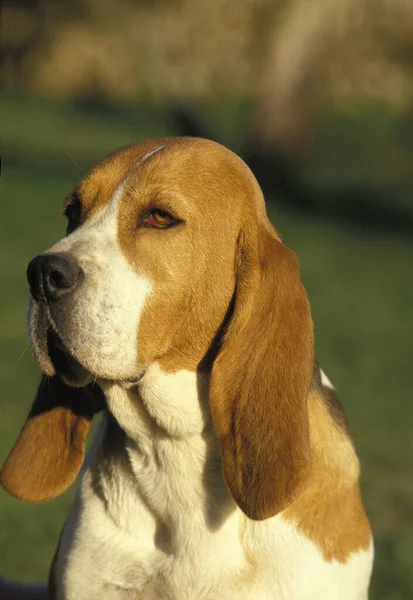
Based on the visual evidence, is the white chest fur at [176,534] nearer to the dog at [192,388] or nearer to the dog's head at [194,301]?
Result: the dog at [192,388]

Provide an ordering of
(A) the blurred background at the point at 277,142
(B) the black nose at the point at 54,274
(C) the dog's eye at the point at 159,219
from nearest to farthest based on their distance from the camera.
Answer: (B) the black nose at the point at 54,274 < (C) the dog's eye at the point at 159,219 < (A) the blurred background at the point at 277,142

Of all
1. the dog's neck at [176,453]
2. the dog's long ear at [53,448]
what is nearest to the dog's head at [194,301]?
the dog's neck at [176,453]

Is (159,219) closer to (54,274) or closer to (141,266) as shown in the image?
(141,266)

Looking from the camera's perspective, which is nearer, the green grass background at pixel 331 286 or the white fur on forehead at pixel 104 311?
the white fur on forehead at pixel 104 311

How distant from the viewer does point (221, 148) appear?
4.29m

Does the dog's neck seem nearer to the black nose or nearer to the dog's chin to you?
the dog's chin

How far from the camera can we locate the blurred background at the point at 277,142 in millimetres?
8812

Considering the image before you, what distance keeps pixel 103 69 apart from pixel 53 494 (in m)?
32.9

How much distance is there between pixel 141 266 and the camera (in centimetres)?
394

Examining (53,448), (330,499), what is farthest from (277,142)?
(330,499)

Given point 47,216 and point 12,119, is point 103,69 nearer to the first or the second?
point 12,119

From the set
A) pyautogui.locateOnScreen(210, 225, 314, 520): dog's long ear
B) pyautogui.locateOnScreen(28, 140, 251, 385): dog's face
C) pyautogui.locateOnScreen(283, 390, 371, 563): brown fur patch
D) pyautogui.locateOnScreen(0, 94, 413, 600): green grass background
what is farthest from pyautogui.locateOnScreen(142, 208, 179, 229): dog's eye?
pyautogui.locateOnScreen(283, 390, 371, 563): brown fur patch

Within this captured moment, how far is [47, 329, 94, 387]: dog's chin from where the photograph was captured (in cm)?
392

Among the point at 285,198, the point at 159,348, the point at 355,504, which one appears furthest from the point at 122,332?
the point at 285,198
